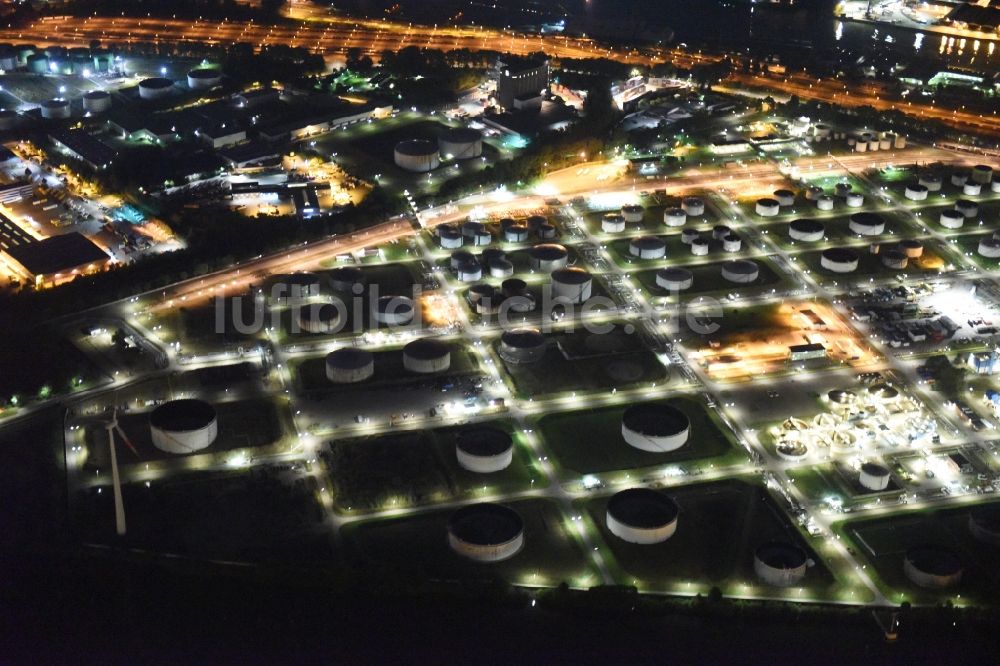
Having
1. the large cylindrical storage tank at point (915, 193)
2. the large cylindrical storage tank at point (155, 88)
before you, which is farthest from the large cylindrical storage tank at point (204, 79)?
the large cylindrical storage tank at point (915, 193)

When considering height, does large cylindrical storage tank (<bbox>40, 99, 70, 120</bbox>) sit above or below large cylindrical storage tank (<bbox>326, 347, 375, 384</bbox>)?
above

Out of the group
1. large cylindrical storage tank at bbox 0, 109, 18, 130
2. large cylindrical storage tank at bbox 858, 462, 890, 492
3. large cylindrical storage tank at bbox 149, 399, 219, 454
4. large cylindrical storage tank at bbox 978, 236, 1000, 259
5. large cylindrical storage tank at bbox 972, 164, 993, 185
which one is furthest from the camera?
large cylindrical storage tank at bbox 0, 109, 18, 130

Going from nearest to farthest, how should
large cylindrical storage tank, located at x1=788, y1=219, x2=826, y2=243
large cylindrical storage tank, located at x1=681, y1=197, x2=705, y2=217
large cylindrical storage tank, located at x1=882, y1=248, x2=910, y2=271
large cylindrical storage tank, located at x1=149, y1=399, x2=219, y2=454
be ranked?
1. large cylindrical storage tank, located at x1=149, y1=399, x2=219, y2=454
2. large cylindrical storage tank, located at x1=882, y1=248, x2=910, y2=271
3. large cylindrical storage tank, located at x1=788, y1=219, x2=826, y2=243
4. large cylindrical storage tank, located at x1=681, y1=197, x2=705, y2=217

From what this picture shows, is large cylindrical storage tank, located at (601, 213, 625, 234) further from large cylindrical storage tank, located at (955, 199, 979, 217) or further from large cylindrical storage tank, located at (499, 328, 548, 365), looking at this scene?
large cylindrical storage tank, located at (955, 199, 979, 217)

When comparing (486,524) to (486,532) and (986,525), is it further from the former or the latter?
(986,525)

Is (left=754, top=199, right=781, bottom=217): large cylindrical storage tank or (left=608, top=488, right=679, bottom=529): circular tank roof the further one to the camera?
(left=754, top=199, right=781, bottom=217): large cylindrical storage tank

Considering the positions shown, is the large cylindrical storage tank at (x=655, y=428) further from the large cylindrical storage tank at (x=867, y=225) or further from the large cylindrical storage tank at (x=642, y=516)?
the large cylindrical storage tank at (x=867, y=225)

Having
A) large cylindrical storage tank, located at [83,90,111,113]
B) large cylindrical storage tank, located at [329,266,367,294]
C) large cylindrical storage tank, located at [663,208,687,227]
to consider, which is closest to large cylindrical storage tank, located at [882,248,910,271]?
large cylindrical storage tank, located at [663,208,687,227]

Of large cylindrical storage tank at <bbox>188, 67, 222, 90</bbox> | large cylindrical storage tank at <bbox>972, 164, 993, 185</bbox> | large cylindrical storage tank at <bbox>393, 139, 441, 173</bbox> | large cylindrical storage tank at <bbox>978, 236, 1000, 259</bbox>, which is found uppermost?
large cylindrical storage tank at <bbox>188, 67, 222, 90</bbox>
